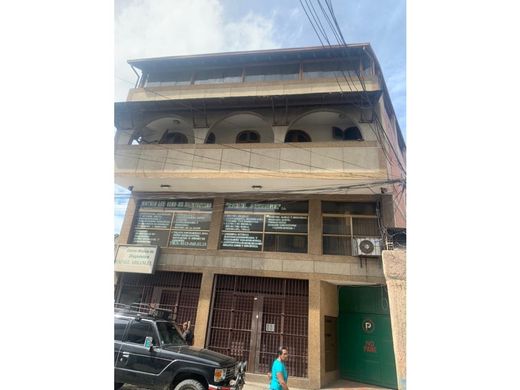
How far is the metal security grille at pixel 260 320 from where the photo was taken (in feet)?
33.0

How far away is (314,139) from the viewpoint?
1262 centimetres

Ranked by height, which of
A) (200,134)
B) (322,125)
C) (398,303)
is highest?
(322,125)

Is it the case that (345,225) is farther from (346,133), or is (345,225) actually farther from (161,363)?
(161,363)

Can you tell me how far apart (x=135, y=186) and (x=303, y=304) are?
831 centimetres

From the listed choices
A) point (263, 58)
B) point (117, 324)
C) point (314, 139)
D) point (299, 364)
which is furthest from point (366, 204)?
point (117, 324)

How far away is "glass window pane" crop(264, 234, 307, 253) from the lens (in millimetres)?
11211

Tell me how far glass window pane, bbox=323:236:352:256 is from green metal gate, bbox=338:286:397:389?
5.96 feet

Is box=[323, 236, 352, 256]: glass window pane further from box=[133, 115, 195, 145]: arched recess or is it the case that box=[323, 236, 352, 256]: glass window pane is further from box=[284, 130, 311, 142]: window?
box=[133, 115, 195, 145]: arched recess

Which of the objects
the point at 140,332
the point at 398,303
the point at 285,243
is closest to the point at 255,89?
the point at 285,243

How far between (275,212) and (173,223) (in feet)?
14.1

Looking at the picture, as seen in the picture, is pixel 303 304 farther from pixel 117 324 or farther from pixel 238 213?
pixel 117 324

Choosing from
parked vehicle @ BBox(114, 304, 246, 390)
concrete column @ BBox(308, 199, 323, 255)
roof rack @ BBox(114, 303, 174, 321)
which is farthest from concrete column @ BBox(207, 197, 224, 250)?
parked vehicle @ BBox(114, 304, 246, 390)

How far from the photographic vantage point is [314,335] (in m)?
9.88

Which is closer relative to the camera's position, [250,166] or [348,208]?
[250,166]
